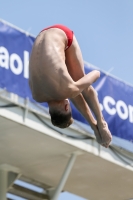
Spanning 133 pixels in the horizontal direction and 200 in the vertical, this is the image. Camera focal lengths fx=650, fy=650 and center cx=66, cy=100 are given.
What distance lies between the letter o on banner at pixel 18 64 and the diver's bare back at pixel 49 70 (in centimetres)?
961

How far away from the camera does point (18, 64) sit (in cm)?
1625

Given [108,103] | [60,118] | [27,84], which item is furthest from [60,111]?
[108,103]

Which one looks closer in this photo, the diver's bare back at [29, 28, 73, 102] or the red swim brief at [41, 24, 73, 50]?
the diver's bare back at [29, 28, 73, 102]

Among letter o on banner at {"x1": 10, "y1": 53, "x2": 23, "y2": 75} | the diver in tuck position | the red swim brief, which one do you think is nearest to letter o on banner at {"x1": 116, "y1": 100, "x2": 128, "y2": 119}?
letter o on banner at {"x1": 10, "y1": 53, "x2": 23, "y2": 75}

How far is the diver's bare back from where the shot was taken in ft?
20.4

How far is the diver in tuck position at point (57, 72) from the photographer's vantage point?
6242 millimetres

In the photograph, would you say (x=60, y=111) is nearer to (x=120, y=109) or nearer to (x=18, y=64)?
(x=18, y=64)

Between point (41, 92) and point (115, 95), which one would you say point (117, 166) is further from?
point (41, 92)

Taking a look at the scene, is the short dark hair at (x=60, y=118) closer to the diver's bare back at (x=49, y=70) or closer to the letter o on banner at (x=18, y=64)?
the diver's bare back at (x=49, y=70)

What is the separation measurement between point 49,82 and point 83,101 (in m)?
0.93

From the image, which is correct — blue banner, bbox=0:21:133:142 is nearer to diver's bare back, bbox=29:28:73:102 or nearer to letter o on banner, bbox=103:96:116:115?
letter o on banner, bbox=103:96:116:115

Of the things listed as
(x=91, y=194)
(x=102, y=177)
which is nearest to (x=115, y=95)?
(x=102, y=177)

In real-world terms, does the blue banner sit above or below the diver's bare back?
below

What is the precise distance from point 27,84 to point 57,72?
9.90 metres
